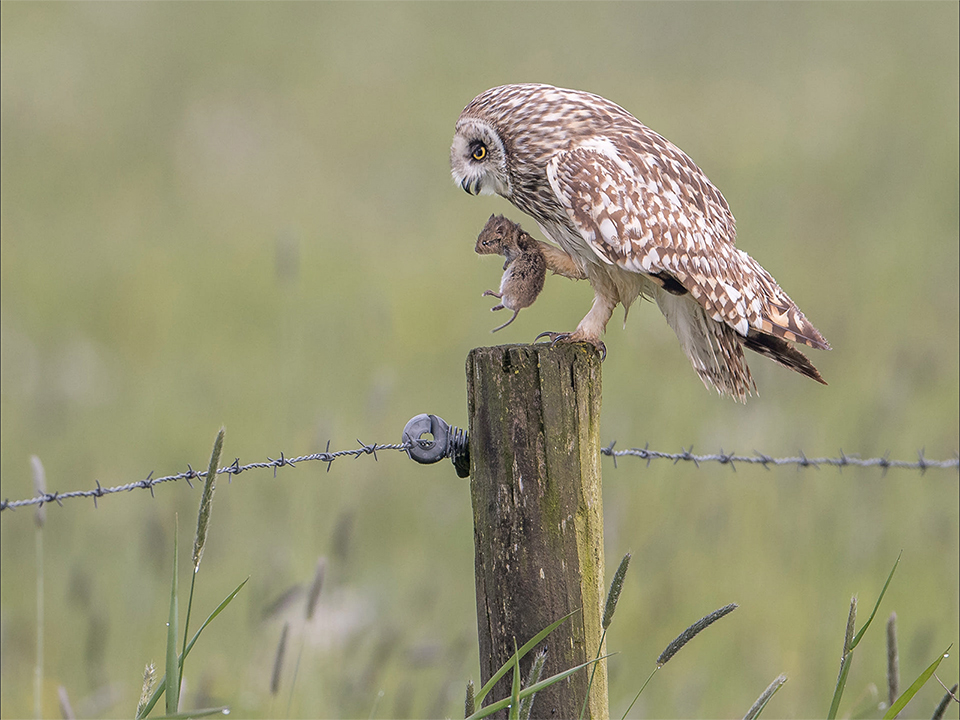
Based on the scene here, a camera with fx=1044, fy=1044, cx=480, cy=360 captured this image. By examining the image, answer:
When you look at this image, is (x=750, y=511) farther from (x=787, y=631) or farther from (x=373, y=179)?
(x=373, y=179)

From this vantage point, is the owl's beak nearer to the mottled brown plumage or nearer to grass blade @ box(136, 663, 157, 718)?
the mottled brown plumage

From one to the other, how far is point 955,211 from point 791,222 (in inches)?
63.8

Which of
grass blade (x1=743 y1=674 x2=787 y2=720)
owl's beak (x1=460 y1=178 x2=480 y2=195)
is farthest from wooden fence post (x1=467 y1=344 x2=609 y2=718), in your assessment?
owl's beak (x1=460 y1=178 x2=480 y2=195)

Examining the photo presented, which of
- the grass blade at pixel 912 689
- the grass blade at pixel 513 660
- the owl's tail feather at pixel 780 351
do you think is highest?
the owl's tail feather at pixel 780 351

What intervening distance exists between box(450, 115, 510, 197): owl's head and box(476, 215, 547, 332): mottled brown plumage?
8.5 inches

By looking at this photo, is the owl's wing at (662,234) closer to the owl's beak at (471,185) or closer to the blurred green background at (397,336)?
the owl's beak at (471,185)

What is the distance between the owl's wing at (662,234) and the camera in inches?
112

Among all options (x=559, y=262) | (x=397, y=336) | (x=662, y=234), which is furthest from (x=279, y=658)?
(x=397, y=336)

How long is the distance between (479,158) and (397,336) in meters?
4.68

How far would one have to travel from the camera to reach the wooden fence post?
1.99m

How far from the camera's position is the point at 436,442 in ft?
7.07

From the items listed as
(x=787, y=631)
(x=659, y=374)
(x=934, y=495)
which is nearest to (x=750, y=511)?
(x=787, y=631)

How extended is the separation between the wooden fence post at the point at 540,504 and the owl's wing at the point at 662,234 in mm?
885

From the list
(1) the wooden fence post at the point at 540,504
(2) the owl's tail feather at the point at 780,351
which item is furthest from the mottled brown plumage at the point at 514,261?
(1) the wooden fence post at the point at 540,504
